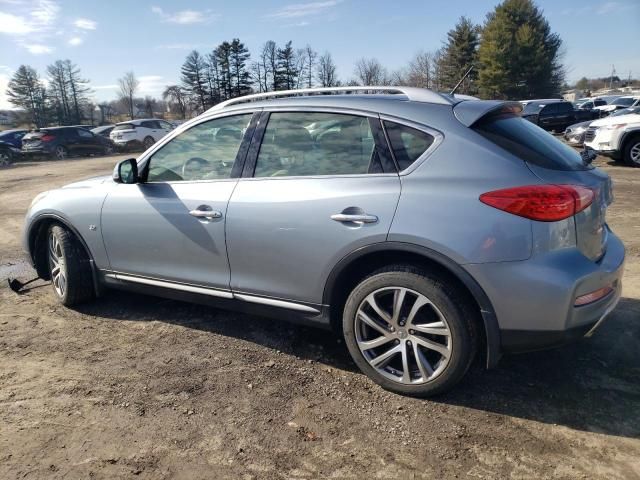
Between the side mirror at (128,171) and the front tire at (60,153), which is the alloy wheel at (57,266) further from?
the front tire at (60,153)

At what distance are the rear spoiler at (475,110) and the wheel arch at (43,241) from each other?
3196 millimetres

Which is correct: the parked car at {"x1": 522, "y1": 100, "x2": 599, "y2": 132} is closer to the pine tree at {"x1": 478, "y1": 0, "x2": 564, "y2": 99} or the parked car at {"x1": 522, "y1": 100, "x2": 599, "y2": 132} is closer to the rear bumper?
the rear bumper

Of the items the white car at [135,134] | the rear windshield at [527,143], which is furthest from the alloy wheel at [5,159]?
the rear windshield at [527,143]

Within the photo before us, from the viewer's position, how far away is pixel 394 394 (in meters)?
3.00

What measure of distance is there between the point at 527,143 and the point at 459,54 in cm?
4962

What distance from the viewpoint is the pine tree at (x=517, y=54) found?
166ft

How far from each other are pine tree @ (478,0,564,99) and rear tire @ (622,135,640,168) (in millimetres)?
42964

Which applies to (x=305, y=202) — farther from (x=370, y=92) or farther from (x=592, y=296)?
(x=592, y=296)

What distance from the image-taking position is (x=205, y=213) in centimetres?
340

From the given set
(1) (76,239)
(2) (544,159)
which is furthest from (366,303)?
(1) (76,239)

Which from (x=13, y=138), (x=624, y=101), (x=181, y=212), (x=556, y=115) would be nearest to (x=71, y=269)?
(x=181, y=212)

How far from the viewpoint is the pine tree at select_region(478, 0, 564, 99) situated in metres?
50.7

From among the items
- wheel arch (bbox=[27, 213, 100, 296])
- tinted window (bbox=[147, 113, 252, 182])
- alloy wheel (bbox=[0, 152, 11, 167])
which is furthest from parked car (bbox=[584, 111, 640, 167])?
alloy wheel (bbox=[0, 152, 11, 167])

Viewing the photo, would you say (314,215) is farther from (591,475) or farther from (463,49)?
(463,49)
